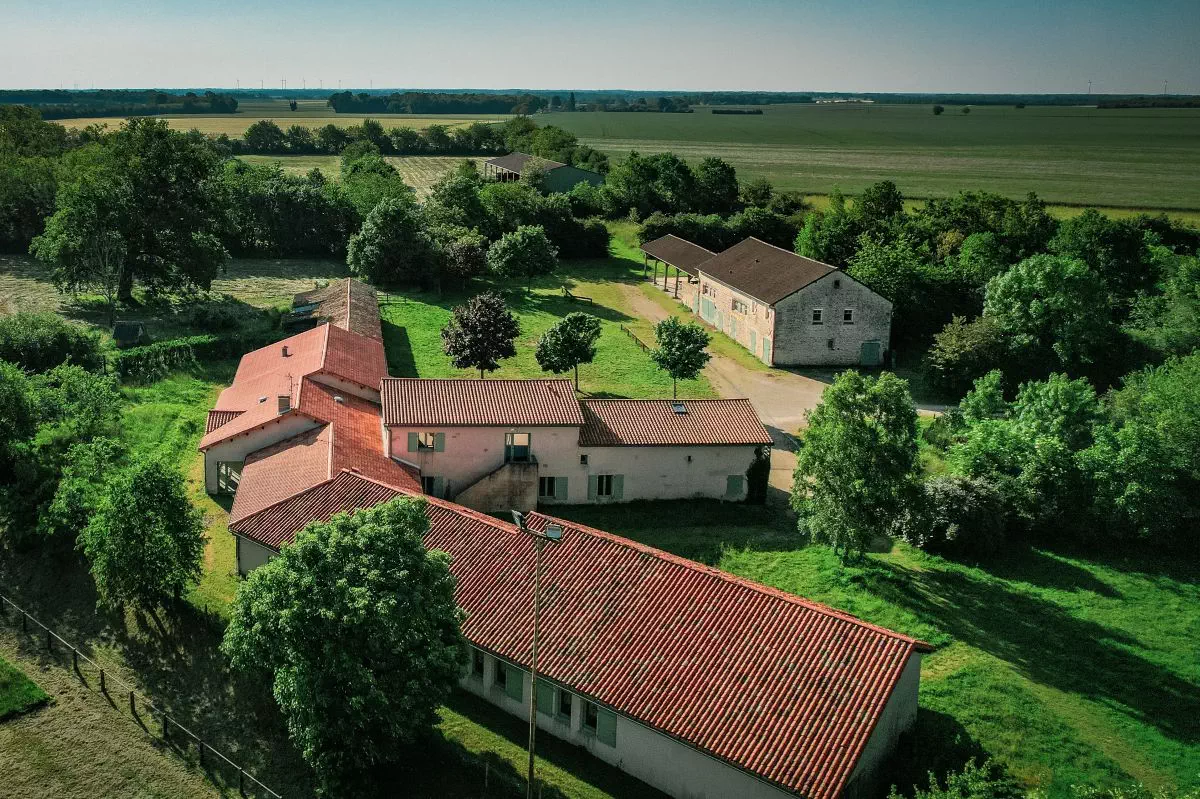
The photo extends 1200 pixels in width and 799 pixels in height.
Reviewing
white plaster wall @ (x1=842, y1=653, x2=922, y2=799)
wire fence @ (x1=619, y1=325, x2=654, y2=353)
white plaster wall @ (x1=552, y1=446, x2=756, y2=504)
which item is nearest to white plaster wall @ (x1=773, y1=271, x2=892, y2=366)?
wire fence @ (x1=619, y1=325, x2=654, y2=353)

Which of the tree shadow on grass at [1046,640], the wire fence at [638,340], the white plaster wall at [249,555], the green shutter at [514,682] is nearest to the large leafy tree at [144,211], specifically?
the wire fence at [638,340]

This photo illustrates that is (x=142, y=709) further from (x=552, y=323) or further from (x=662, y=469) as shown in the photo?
(x=552, y=323)

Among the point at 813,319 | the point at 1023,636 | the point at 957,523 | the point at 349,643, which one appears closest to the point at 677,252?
the point at 813,319

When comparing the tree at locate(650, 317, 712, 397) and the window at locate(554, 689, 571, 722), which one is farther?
the tree at locate(650, 317, 712, 397)

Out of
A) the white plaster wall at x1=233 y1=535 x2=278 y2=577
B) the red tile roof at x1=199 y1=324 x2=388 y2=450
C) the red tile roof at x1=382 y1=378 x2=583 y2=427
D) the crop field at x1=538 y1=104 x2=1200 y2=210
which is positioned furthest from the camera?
the crop field at x1=538 y1=104 x2=1200 y2=210

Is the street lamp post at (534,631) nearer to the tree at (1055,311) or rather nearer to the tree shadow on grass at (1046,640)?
the tree shadow on grass at (1046,640)

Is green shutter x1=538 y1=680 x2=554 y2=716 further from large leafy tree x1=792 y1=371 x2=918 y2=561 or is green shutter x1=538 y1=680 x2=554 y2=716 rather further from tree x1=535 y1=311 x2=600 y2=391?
tree x1=535 y1=311 x2=600 y2=391
